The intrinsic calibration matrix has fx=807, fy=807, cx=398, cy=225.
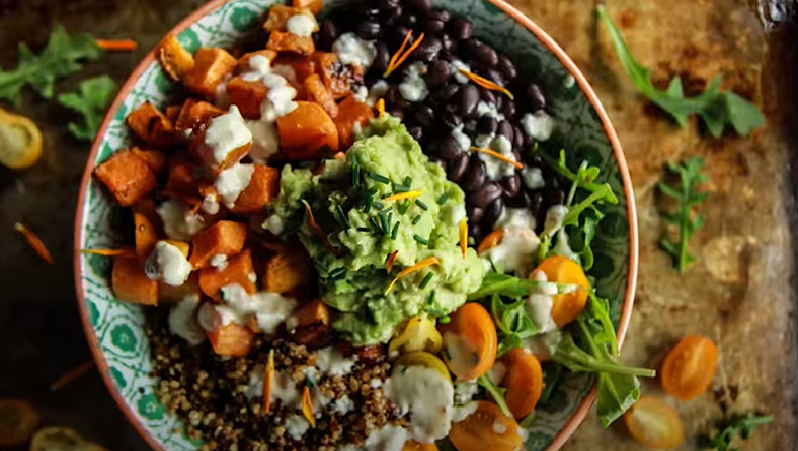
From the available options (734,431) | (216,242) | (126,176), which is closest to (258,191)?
(216,242)

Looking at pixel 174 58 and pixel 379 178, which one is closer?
pixel 379 178

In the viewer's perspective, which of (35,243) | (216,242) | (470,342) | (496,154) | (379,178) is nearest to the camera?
(379,178)

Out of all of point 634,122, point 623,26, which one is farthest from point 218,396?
point 623,26

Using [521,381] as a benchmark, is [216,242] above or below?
above

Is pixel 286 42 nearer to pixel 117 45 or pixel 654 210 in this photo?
pixel 117 45

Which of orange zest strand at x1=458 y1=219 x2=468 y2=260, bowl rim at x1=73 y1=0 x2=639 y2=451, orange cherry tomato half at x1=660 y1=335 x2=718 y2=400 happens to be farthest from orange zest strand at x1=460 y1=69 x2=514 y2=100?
orange cherry tomato half at x1=660 y1=335 x2=718 y2=400

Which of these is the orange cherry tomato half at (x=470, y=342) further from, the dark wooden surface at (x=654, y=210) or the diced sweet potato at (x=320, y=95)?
the dark wooden surface at (x=654, y=210)
